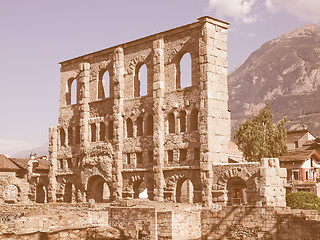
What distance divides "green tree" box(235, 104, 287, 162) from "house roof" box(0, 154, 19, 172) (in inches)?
1232

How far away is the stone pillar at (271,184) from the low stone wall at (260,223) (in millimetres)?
6929

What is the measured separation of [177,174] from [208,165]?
10.4 ft

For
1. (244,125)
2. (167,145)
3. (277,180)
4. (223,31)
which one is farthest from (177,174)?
(244,125)

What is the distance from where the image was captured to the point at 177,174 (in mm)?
38562

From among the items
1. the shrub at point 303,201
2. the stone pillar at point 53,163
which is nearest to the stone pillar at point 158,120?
the shrub at point 303,201

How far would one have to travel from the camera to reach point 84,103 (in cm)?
4641

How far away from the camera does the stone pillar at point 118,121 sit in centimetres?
4244

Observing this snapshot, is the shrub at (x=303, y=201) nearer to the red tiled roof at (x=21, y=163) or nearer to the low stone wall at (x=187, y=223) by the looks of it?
the low stone wall at (x=187, y=223)

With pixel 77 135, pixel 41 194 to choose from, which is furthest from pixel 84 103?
Result: pixel 41 194

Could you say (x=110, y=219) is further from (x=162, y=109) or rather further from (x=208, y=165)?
(x=162, y=109)

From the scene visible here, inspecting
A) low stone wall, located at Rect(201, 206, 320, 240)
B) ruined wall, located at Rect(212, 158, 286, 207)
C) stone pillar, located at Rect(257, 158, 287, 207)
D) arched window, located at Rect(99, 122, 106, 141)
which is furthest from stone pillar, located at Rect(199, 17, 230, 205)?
arched window, located at Rect(99, 122, 106, 141)

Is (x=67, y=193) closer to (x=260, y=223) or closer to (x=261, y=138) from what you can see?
(x=261, y=138)

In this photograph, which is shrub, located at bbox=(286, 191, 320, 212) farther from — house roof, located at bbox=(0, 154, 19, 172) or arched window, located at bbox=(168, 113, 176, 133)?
house roof, located at bbox=(0, 154, 19, 172)

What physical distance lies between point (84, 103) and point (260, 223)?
82.6ft
